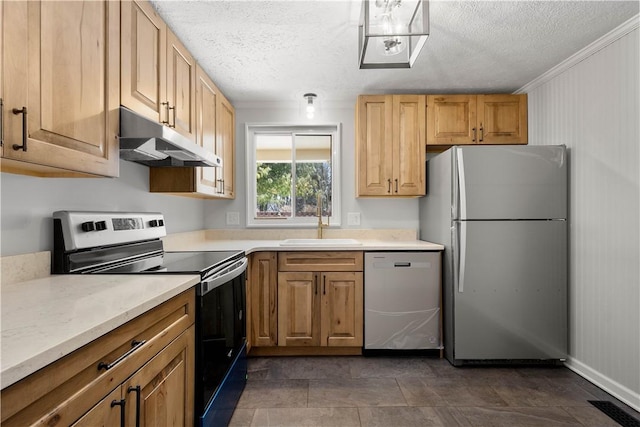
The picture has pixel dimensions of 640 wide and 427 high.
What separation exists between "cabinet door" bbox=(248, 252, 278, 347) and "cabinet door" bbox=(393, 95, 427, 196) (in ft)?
4.28

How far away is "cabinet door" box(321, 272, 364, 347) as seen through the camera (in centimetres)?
261

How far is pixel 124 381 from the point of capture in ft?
2.98

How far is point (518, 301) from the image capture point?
242 cm

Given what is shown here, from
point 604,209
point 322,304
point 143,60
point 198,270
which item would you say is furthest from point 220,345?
point 604,209

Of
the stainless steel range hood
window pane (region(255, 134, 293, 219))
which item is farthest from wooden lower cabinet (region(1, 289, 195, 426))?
window pane (region(255, 134, 293, 219))

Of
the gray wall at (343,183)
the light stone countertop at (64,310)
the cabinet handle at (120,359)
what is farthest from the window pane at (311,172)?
the cabinet handle at (120,359)

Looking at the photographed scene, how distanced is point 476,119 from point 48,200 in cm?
302

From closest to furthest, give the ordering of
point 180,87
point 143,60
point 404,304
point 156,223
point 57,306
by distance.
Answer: point 57,306 → point 143,60 → point 180,87 → point 156,223 → point 404,304

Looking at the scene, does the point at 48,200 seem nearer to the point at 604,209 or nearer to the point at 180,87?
the point at 180,87

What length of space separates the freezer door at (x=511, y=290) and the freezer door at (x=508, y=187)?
0.08 m

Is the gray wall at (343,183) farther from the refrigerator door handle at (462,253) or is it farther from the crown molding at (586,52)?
the crown molding at (586,52)

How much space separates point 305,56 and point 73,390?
221 cm

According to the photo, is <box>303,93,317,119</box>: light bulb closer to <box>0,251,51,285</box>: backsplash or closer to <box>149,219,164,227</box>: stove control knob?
<box>149,219,164,227</box>: stove control knob

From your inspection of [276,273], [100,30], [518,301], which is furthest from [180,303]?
[518,301]
